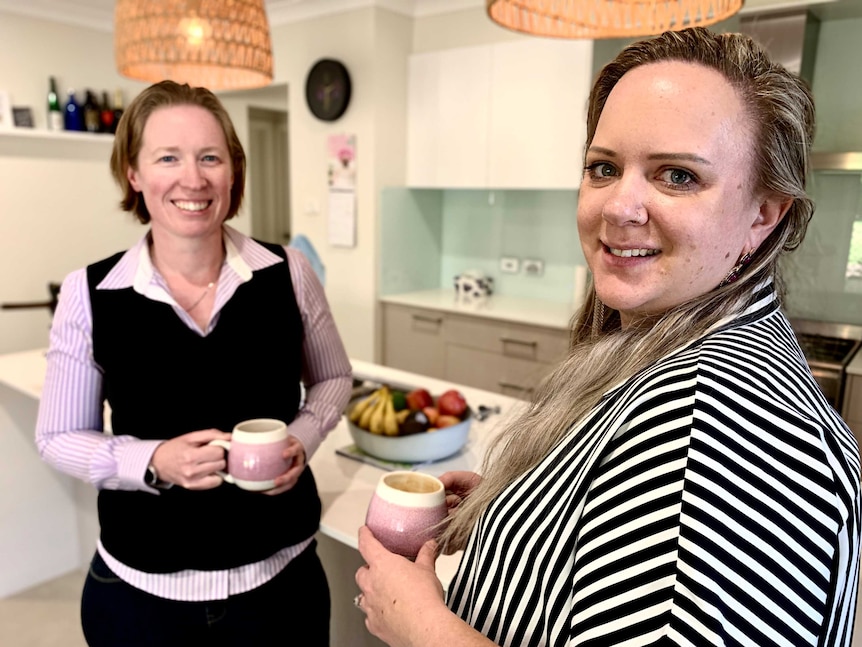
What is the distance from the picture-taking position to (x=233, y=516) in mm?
1153

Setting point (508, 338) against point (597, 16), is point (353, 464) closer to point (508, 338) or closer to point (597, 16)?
point (597, 16)

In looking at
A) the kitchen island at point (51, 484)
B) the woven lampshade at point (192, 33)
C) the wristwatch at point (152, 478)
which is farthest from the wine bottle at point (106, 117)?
the wristwatch at point (152, 478)

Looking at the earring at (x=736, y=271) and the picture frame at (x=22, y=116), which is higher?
the picture frame at (x=22, y=116)

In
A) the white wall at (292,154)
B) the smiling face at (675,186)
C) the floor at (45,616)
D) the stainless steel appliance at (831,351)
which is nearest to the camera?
the smiling face at (675,186)

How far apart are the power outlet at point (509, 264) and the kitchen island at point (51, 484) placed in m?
1.74

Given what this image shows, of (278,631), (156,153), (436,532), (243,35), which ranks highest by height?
(243,35)

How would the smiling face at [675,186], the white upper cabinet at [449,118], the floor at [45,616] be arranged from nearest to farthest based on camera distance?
the smiling face at [675,186], the floor at [45,616], the white upper cabinet at [449,118]

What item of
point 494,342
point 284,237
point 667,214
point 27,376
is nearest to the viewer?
point 667,214

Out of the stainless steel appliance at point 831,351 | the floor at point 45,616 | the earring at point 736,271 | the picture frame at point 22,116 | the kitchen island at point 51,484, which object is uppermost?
the picture frame at point 22,116

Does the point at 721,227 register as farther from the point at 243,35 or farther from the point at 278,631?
the point at 243,35

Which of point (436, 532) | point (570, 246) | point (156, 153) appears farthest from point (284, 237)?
point (436, 532)

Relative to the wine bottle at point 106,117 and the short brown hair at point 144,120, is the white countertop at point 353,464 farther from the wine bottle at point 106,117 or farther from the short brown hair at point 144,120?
the wine bottle at point 106,117

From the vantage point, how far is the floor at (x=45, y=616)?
2227 mm

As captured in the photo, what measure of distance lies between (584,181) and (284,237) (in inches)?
222
